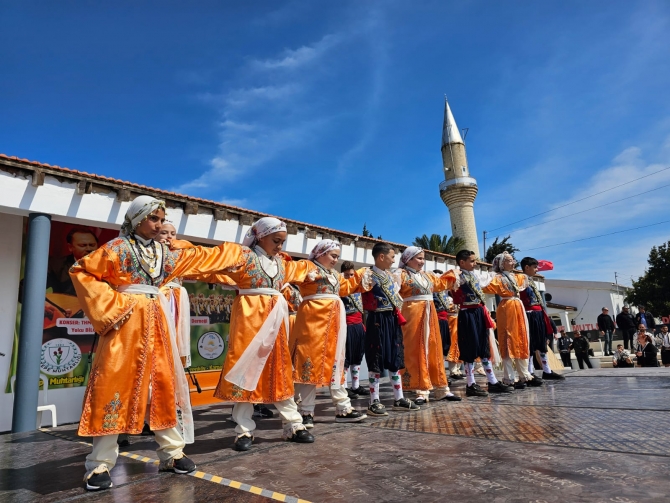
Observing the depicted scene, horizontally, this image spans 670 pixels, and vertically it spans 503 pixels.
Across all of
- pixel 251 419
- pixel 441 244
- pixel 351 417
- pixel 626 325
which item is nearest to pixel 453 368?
pixel 351 417

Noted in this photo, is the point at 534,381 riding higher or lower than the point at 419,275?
lower

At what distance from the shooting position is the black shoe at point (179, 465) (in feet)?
8.89

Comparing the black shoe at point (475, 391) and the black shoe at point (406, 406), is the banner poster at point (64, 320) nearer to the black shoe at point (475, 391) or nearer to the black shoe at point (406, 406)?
the black shoe at point (406, 406)

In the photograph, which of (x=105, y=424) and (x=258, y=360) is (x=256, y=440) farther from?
(x=105, y=424)

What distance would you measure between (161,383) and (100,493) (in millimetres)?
643

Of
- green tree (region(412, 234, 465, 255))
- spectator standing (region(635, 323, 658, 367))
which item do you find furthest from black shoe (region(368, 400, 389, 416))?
green tree (region(412, 234, 465, 255))

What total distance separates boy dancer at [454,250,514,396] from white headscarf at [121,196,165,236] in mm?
4047

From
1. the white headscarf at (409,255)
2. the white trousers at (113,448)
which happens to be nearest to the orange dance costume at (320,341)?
the white headscarf at (409,255)

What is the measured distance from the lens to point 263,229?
3797mm

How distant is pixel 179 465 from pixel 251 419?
81 centimetres

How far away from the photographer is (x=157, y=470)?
9.55 feet

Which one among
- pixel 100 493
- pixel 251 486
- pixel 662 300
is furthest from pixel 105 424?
pixel 662 300

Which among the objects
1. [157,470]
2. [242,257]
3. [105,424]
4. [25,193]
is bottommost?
[157,470]

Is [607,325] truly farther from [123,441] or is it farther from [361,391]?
[123,441]
